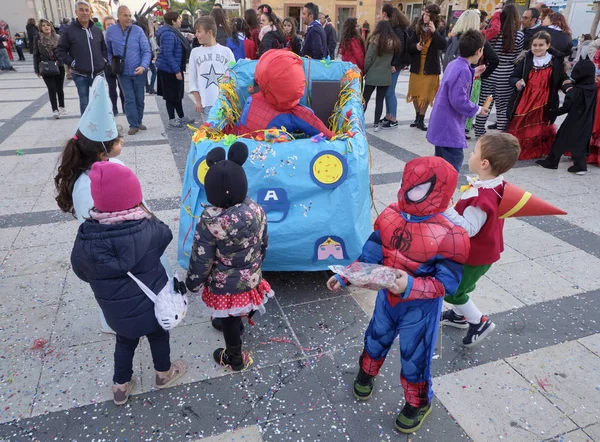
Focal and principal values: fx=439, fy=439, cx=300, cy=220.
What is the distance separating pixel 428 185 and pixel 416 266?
0.35 meters

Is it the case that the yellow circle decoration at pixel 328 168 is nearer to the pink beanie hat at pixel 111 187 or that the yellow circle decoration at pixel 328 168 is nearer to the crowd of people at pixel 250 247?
the crowd of people at pixel 250 247

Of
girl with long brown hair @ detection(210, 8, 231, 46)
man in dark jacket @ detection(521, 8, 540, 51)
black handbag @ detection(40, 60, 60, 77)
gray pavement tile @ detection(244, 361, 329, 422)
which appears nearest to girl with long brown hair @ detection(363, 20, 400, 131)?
man in dark jacket @ detection(521, 8, 540, 51)

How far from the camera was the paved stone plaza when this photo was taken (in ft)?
7.08

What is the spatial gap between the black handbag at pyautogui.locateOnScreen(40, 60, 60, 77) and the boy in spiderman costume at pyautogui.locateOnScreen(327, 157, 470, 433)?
772 centimetres

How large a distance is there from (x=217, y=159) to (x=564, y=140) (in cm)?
542

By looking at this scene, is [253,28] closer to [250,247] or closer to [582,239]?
[582,239]

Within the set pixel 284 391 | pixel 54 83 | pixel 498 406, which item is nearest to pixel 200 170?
pixel 284 391

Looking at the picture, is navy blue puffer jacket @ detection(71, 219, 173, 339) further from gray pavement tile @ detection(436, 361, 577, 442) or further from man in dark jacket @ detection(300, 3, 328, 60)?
man in dark jacket @ detection(300, 3, 328, 60)

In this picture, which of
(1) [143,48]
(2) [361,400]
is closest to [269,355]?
(2) [361,400]

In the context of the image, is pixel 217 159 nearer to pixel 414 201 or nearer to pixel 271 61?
pixel 414 201

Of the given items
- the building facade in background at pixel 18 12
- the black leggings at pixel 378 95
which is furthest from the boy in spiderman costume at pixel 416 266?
the building facade in background at pixel 18 12

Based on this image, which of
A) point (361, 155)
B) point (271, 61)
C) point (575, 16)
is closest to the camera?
point (361, 155)

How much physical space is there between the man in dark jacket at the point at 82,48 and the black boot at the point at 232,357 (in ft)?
19.8

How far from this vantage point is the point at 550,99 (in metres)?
6.00
